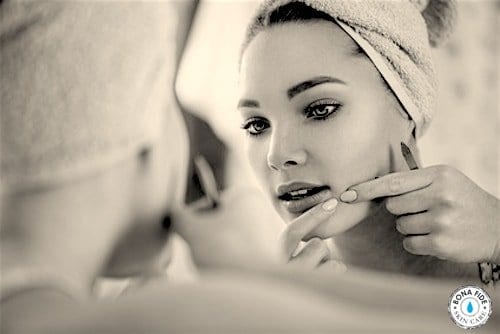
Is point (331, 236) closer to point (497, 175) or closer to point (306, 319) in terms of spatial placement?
point (306, 319)

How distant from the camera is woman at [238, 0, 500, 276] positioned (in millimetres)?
629

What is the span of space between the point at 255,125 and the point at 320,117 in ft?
0.23

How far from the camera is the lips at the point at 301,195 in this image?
2.08 feet

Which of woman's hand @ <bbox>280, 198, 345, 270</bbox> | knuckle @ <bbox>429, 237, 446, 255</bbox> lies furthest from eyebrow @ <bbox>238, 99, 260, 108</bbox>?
knuckle @ <bbox>429, 237, 446, 255</bbox>

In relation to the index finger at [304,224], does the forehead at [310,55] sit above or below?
above

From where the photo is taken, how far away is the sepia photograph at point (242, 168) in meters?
0.63

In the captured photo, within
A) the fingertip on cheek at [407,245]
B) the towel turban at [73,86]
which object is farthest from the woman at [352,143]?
the towel turban at [73,86]

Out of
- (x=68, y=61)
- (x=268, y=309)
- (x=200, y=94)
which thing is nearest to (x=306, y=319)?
(x=268, y=309)

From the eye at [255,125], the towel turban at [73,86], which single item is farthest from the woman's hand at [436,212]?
the towel turban at [73,86]

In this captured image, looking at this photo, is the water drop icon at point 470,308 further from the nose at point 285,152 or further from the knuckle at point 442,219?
the nose at point 285,152

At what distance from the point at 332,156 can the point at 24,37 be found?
349 mm

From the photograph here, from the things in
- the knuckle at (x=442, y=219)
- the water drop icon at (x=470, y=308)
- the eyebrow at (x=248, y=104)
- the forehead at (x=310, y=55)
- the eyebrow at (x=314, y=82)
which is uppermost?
the forehead at (x=310, y=55)

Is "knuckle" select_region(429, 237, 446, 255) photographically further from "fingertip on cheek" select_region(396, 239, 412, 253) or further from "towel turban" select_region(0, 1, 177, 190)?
"towel turban" select_region(0, 1, 177, 190)

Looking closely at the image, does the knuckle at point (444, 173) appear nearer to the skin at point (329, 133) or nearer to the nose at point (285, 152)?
the skin at point (329, 133)
